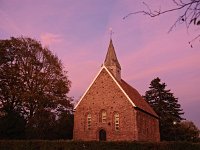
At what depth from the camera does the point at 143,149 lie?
2488 centimetres

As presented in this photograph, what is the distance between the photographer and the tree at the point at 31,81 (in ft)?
140

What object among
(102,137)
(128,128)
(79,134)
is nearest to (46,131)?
(79,134)

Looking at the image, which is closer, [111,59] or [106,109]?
[106,109]

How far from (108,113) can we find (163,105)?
1891 centimetres

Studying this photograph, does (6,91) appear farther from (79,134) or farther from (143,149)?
(143,149)

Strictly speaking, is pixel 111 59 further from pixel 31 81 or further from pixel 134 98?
pixel 31 81

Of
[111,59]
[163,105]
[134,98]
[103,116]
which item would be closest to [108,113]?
[103,116]

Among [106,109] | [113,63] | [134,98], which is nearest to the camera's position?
[106,109]

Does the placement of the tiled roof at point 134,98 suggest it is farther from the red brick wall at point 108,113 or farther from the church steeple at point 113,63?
the church steeple at point 113,63

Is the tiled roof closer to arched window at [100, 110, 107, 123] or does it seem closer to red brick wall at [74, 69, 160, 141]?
red brick wall at [74, 69, 160, 141]

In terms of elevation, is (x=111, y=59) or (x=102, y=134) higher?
(x=111, y=59)

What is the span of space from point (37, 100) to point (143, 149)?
2148cm

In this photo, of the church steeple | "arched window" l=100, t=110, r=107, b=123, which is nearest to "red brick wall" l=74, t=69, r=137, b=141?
"arched window" l=100, t=110, r=107, b=123

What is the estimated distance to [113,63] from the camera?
4259cm
